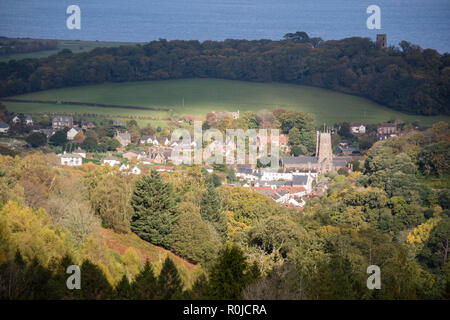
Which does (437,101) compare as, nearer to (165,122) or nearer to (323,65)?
(323,65)

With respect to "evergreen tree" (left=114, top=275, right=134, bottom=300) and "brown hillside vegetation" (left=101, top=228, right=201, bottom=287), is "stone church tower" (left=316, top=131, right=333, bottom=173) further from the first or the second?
"evergreen tree" (left=114, top=275, right=134, bottom=300)

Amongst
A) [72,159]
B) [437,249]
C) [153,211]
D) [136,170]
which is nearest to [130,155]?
[72,159]

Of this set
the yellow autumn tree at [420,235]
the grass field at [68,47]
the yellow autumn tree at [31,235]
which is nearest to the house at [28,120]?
the grass field at [68,47]

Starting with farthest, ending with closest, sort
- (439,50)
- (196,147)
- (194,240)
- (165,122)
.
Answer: (439,50)
(165,122)
(196,147)
(194,240)

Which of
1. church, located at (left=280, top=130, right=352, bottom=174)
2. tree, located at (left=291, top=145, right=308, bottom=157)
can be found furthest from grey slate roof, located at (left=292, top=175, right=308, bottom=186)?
tree, located at (left=291, top=145, right=308, bottom=157)

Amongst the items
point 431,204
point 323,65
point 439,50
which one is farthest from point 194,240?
point 439,50
